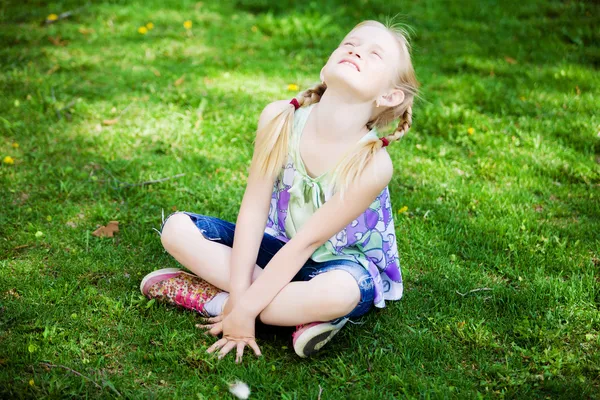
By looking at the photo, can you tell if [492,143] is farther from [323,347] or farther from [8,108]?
[8,108]

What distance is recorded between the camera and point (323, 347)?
7.68 feet

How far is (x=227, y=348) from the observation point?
2229 millimetres

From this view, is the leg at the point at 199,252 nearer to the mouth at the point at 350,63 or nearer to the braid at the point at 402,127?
the braid at the point at 402,127

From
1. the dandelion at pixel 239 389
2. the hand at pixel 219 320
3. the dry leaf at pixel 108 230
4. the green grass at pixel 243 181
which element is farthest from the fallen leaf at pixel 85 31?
the dandelion at pixel 239 389

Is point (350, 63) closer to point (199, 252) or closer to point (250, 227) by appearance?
point (250, 227)

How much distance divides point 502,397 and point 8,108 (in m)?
3.32

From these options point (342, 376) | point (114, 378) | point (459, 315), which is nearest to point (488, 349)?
point (459, 315)

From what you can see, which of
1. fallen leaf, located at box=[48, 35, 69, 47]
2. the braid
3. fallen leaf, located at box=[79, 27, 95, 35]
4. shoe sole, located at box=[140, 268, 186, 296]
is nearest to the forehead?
the braid

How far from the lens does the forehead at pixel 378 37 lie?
2289 mm

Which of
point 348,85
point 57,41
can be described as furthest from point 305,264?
point 57,41

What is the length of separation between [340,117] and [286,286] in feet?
2.06

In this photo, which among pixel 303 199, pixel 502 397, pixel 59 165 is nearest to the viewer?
pixel 502 397

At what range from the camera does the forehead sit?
229 centimetres

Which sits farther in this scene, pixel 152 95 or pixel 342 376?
pixel 152 95
